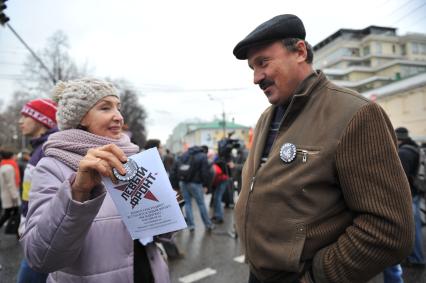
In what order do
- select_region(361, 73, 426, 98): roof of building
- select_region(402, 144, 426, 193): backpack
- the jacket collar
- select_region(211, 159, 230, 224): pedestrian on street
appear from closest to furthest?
the jacket collar → select_region(402, 144, 426, 193): backpack → select_region(211, 159, 230, 224): pedestrian on street → select_region(361, 73, 426, 98): roof of building

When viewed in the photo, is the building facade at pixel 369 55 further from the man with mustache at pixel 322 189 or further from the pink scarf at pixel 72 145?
the pink scarf at pixel 72 145

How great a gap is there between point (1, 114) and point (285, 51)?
50076mm

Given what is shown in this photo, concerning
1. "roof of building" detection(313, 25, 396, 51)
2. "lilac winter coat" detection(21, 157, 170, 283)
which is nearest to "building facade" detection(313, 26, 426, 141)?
"roof of building" detection(313, 25, 396, 51)

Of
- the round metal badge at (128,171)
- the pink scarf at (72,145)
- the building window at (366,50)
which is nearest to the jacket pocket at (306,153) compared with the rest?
the round metal badge at (128,171)

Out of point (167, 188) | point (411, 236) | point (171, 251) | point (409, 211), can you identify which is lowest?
point (171, 251)

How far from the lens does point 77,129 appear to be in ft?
5.69

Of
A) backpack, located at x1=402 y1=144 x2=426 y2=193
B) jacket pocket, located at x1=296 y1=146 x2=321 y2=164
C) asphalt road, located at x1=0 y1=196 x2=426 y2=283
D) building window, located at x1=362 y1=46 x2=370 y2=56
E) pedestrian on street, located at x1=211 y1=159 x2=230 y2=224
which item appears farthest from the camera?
building window, located at x1=362 y1=46 x2=370 y2=56

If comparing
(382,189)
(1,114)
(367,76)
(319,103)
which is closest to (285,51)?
(319,103)

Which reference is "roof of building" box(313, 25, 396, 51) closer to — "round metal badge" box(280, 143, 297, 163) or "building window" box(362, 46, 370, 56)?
"building window" box(362, 46, 370, 56)

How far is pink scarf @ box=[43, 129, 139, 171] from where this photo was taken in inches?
62.5

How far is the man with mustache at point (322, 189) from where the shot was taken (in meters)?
1.29

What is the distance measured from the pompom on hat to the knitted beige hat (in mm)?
1249

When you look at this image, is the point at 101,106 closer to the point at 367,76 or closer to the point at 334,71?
the point at 334,71

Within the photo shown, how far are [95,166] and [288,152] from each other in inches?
32.7
